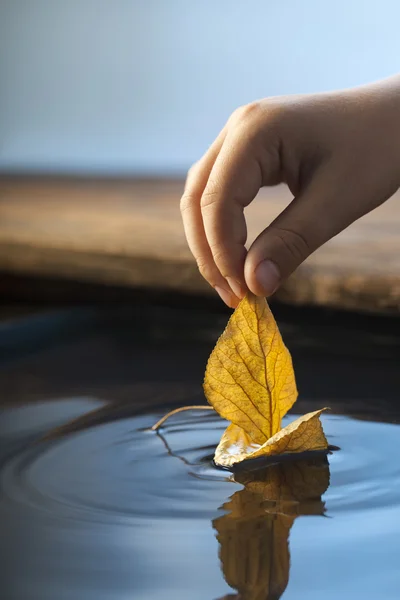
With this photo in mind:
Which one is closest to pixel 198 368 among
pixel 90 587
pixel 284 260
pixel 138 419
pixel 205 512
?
pixel 138 419

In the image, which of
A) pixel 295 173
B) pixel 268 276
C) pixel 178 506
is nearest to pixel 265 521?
pixel 178 506

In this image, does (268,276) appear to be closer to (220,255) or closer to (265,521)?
(220,255)

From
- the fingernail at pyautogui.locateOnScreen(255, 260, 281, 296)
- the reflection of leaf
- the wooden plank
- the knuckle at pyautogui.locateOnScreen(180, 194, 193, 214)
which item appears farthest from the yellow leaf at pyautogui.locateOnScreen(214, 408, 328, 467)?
the wooden plank

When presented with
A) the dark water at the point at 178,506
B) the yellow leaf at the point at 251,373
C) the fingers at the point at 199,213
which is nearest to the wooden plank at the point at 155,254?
the dark water at the point at 178,506

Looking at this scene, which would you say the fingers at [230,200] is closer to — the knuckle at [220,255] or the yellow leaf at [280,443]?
the knuckle at [220,255]

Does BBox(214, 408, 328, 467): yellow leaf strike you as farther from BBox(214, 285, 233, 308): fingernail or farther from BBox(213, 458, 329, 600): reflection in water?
BBox(214, 285, 233, 308): fingernail

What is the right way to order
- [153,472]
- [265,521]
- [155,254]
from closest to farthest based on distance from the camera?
[265,521] < [153,472] < [155,254]
